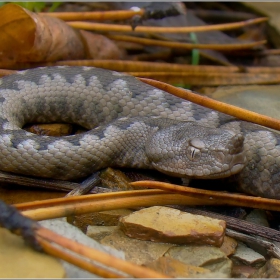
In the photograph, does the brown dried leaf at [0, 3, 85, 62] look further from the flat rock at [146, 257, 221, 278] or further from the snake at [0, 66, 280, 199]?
the flat rock at [146, 257, 221, 278]

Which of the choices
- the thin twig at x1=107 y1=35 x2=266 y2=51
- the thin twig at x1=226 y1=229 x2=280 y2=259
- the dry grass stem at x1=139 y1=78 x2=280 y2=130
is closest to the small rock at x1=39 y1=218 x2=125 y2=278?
the thin twig at x1=226 y1=229 x2=280 y2=259

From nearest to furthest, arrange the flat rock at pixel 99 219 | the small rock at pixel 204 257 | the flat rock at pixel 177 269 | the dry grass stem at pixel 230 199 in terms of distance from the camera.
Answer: the flat rock at pixel 177 269, the small rock at pixel 204 257, the flat rock at pixel 99 219, the dry grass stem at pixel 230 199

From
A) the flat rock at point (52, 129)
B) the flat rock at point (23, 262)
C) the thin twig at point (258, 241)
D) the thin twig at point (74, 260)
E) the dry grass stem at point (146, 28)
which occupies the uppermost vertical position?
the dry grass stem at point (146, 28)

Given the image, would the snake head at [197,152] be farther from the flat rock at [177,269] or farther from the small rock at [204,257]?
the flat rock at [177,269]

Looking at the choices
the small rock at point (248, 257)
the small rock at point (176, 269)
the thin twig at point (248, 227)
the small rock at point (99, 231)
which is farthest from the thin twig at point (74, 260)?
the thin twig at point (248, 227)

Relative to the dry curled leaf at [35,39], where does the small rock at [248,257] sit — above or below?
below

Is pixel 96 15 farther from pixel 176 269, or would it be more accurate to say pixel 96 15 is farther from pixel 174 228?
pixel 176 269

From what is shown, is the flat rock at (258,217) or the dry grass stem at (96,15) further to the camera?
the dry grass stem at (96,15)
